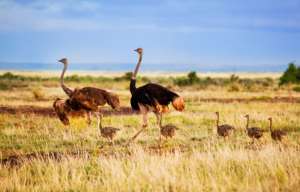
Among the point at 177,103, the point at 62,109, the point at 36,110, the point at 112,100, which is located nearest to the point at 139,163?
the point at 177,103

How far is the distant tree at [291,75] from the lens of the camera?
2113 inches

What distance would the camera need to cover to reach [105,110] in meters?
25.5

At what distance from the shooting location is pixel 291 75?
177 feet

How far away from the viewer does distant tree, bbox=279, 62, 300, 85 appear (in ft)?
176

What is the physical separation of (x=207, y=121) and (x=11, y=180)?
11.2 metres

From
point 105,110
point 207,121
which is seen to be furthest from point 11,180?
point 105,110

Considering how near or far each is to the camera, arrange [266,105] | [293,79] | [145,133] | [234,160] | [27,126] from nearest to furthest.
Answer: [234,160] < [145,133] < [27,126] < [266,105] < [293,79]

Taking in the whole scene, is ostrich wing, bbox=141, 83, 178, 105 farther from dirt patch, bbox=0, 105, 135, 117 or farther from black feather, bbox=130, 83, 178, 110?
dirt patch, bbox=0, 105, 135, 117

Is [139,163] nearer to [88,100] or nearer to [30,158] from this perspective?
[30,158]

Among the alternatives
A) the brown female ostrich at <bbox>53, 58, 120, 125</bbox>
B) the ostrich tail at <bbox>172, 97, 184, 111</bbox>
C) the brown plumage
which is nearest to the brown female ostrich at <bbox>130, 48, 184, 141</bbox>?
the ostrich tail at <bbox>172, 97, 184, 111</bbox>

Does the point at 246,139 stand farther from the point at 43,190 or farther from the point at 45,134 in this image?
the point at 43,190

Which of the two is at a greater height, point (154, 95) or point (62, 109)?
point (154, 95)

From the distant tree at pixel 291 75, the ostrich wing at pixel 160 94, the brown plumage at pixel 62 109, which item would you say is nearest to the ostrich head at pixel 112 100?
the brown plumage at pixel 62 109

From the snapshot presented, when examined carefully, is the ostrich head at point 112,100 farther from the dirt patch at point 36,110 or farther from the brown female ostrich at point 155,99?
the dirt patch at point 36,110
